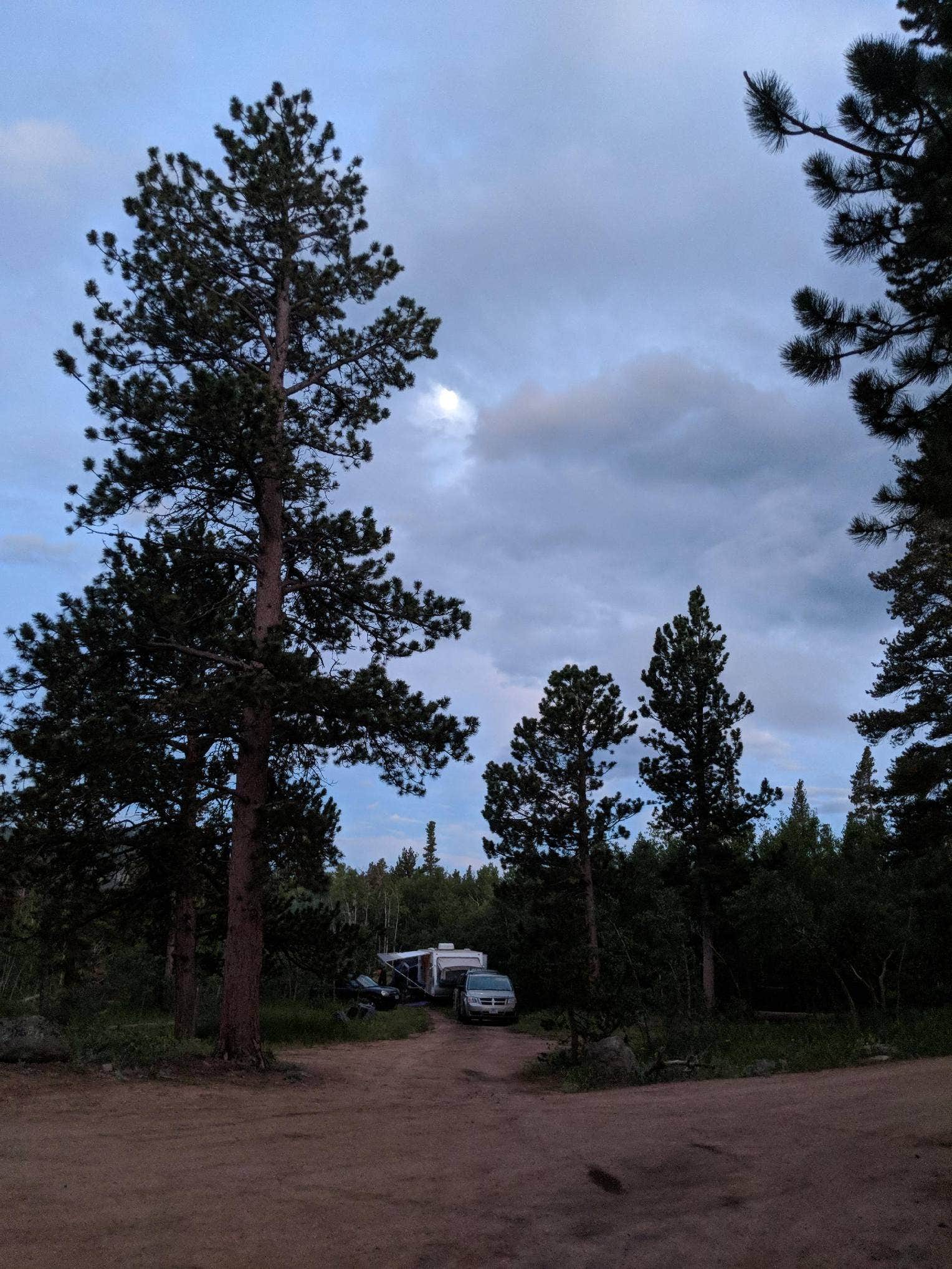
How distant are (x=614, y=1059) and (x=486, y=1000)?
17.4 meters

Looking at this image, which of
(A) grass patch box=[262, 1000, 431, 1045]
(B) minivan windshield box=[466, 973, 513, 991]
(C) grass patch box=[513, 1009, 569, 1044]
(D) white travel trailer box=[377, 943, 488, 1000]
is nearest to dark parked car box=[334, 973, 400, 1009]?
(D) white travel trailer box=[377, 943, 488, 1000]

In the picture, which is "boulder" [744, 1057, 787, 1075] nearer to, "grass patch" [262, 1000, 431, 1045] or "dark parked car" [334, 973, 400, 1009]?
"grass patch" [262, 1000, 431, 1045]

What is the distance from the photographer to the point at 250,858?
12.8 m

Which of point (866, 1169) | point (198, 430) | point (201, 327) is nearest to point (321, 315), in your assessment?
point (201, 327)

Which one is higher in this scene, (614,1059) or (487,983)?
(614,1059)

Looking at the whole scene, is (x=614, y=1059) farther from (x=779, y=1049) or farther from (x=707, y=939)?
(x=707, y=939)

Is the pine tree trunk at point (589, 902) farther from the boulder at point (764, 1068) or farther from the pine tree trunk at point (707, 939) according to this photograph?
the pine tree trunk at point (707, 939)

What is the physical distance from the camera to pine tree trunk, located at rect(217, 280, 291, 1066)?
12.6m

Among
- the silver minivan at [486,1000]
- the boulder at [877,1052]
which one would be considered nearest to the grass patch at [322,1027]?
the silver minivan at [486,1000]

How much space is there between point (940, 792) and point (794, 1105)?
45.4 ft

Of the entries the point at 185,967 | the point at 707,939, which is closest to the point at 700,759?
the point at 707,939

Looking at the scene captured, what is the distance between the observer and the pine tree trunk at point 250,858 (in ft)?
41.3

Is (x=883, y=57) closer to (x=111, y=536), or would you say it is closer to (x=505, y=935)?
(x=111, y=536)

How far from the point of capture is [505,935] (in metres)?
46.7
